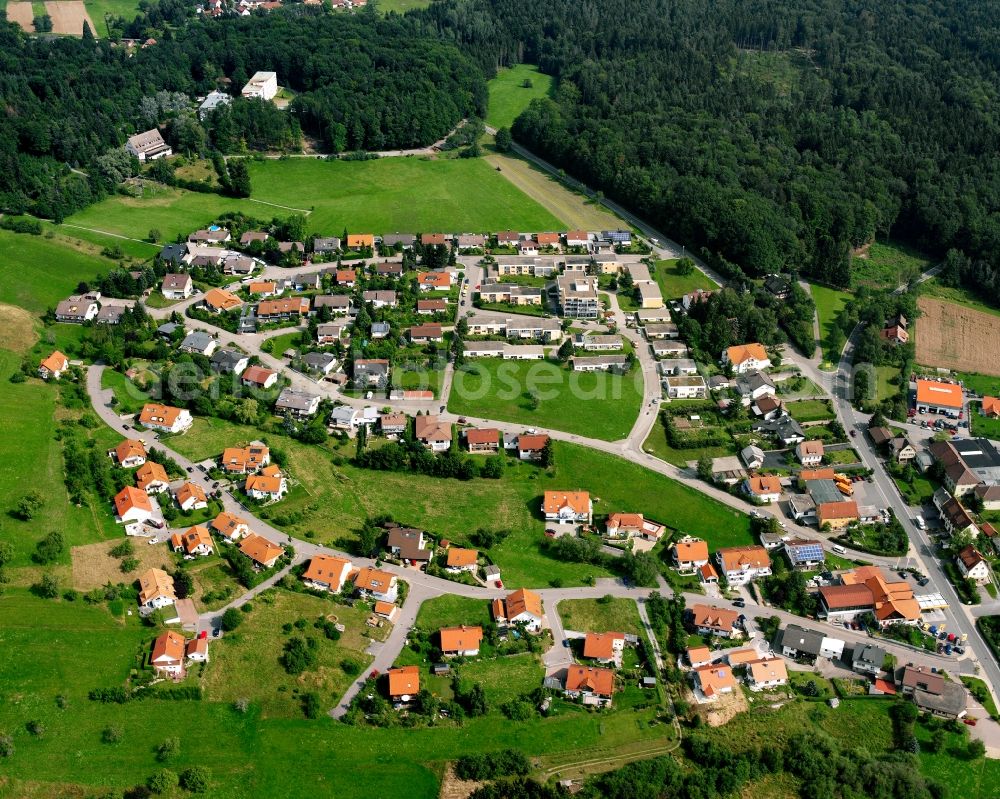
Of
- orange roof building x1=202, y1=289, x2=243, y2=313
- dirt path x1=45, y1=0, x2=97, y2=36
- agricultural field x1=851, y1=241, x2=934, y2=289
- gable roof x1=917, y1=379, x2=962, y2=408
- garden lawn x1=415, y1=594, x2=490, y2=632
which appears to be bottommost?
garden lawn x1=415, y1=594, x2=490, y2=632

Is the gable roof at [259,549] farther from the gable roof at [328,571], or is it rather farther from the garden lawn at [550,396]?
the garden lawn at [550,396]

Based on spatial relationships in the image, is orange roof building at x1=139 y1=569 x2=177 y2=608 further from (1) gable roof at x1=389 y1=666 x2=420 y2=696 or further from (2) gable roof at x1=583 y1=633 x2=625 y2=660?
(2) gable roof at x1=583 y1=633 x2=625 y2=660

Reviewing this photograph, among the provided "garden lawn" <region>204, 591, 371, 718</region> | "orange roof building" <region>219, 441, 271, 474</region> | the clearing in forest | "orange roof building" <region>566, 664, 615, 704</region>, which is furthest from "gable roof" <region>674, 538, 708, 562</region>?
the clearing in forest

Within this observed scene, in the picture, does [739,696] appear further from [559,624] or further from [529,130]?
[529,130]

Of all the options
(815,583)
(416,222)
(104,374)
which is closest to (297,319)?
(104,374)

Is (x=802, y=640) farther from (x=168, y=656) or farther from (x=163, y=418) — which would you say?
(x=163, y=418)
